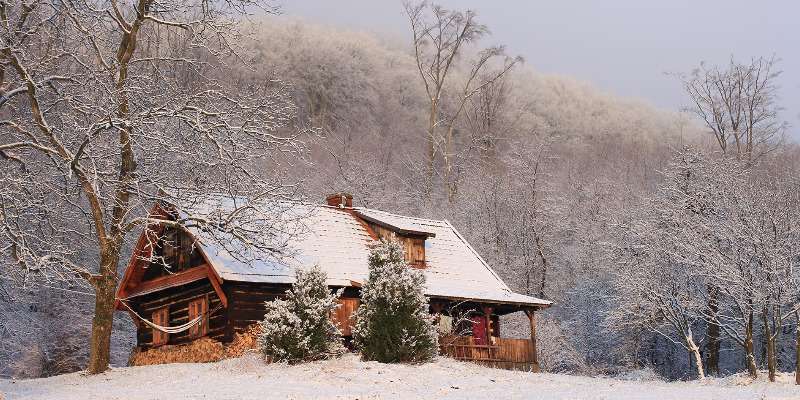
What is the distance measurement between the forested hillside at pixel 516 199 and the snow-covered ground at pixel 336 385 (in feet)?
9.95

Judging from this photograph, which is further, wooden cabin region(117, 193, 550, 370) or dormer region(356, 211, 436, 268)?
dormer region(356, 211, 436, 268)

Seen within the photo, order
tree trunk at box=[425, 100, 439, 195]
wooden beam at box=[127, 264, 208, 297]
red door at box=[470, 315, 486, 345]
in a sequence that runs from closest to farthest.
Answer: wooden beam at box=[127, 264, 208, 297] < red door at box=[470, 315, 486, 345] < tree trunk at box=[425, 100, 439, 195]

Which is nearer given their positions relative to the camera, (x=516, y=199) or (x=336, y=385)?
(x=336, y=385)

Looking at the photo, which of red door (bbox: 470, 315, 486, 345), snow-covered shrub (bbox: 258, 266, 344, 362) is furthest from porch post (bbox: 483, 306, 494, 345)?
snow-covered shrub (bbox: 258, 266, 344, 362)

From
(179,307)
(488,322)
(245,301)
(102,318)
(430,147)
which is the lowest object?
(488,322)

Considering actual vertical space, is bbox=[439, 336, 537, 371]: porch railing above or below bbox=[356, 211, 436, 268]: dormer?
below

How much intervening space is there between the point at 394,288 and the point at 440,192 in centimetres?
3604

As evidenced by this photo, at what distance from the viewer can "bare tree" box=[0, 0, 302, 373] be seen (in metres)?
21.1

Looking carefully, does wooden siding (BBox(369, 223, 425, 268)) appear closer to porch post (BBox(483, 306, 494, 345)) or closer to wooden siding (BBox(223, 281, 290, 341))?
porch post (BBox(483, 306, 494, 345))

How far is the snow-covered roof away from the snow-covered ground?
12.0 feet

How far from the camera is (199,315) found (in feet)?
99.7

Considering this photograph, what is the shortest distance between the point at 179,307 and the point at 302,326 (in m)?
8.96

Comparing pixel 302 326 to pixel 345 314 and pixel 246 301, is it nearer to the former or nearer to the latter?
pixel 246 301

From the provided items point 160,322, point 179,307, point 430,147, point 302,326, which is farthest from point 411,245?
point 430,147
